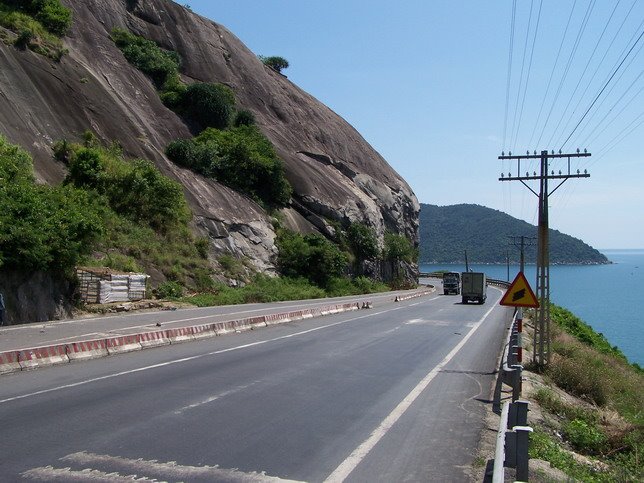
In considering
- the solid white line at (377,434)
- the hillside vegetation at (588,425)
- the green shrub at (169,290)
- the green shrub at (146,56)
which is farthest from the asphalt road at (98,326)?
the green shrub at (146,56)

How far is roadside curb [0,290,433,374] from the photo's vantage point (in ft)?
41.8

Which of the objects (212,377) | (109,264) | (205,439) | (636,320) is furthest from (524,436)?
(636,320)

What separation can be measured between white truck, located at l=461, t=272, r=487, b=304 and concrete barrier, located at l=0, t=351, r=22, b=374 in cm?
4121


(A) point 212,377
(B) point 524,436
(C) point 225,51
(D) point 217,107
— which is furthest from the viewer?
(C) point 225,51

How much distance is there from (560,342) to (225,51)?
56306mm

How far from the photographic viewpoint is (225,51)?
71.2 meters

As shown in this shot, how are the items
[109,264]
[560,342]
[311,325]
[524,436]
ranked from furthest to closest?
1. [109,264]
2. [311,325]
3. [560,342]
4. [524,436]

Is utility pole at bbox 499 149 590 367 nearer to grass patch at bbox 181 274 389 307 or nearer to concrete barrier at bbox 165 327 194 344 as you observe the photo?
concrete barrier at bbox 165 327 194 344

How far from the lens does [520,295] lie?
1342 centimetres

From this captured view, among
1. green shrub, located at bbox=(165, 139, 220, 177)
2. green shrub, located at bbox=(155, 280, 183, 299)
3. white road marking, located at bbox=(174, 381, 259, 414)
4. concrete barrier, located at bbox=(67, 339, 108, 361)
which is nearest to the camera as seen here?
white road marking, located at bbox=(174, 381, 259, 414)

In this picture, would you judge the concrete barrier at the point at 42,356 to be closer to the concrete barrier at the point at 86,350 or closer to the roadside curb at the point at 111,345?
the roadside curb at the point at 111,345

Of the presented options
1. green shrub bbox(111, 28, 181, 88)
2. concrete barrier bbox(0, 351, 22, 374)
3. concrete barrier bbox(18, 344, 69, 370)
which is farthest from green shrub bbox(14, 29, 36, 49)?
concrete barrier bbox(0, 351, 22, 374)

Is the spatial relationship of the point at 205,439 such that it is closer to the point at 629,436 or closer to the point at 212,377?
the point at 212,377

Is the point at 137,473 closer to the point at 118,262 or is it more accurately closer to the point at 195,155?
the point at 118,262
